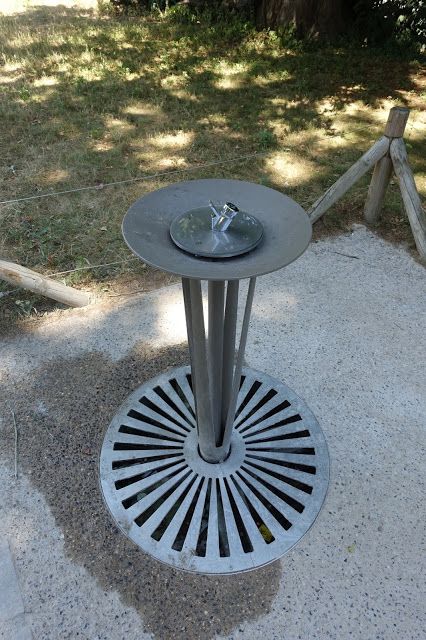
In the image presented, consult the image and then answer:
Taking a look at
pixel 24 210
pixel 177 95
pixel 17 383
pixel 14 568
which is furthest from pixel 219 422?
pixel 177 95

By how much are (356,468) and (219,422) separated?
70 centimetres

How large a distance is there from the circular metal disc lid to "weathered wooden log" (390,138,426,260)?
2.32 metres

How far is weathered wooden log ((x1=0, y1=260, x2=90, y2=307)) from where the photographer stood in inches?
120

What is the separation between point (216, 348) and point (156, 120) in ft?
14.7

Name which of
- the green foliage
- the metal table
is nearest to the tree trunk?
the green foliage

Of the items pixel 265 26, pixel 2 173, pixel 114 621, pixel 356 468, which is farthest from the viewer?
pixel 265 26

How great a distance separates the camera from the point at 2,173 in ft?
15.7

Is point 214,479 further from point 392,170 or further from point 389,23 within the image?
point 389,23

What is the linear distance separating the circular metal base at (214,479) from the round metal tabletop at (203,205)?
1144 millimetres

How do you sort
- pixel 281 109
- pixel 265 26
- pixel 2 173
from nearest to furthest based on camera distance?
pixel 2 173
pixel 281 109
pixel 265 26

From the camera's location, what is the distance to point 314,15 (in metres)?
7.78

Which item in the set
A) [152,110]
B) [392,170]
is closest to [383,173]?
[392,170]

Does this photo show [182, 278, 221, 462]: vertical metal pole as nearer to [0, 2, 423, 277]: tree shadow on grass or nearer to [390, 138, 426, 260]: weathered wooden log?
[0, 2, 423, 277]: tree shadow on grass

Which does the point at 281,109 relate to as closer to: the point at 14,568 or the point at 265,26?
the point at 265,26
